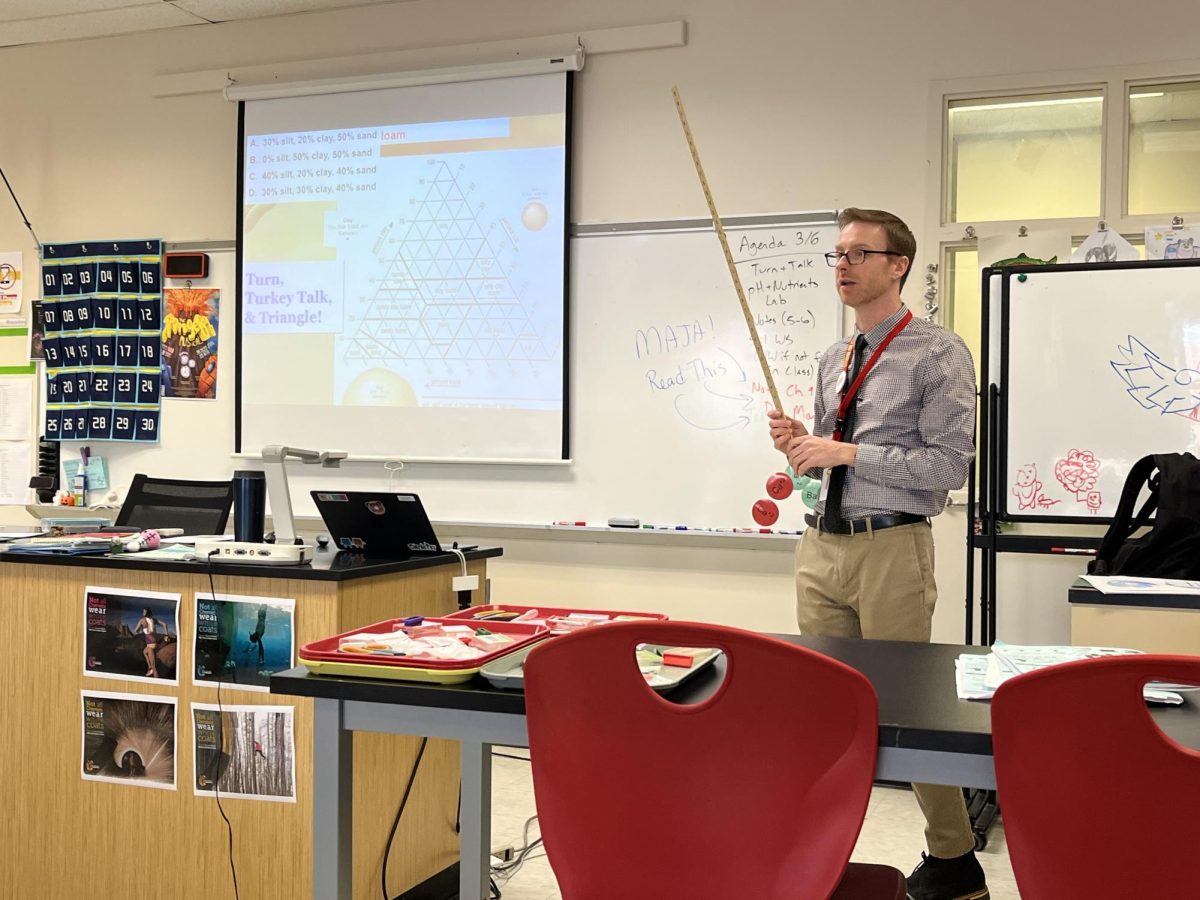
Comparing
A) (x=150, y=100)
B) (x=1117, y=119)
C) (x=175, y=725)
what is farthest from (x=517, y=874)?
(x=150, y=100)

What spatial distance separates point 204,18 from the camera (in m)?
4.66

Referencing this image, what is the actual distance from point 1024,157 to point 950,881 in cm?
257

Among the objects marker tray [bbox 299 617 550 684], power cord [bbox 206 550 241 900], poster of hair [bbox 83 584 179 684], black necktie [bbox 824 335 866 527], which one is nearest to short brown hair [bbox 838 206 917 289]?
black necktie [bbox 824 335 866 527]

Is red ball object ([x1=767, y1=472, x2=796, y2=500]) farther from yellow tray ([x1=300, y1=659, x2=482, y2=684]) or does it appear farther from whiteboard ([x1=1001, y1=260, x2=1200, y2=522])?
yellow tray ([x1=300, y1=659, x2=482, y2=684])

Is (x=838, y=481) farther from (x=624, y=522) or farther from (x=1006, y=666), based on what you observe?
(x=624, y=522)

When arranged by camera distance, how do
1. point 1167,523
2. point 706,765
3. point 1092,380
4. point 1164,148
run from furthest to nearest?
1. point 1164,148
2. point 1092,380
3. point 1167,523
4. point 706,765

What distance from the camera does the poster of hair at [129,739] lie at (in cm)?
241

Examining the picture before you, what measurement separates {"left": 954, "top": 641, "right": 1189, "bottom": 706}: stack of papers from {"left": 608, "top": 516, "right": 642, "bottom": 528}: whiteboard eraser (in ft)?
8.40

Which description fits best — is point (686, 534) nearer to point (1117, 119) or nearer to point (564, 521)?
point (564, 521)

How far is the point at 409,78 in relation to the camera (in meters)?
4.35

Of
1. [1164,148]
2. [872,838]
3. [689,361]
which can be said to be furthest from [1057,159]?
[872,838]

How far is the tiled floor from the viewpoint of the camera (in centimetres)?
275

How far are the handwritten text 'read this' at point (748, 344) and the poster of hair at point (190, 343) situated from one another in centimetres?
190

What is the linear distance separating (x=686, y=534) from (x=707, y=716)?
2.93m
